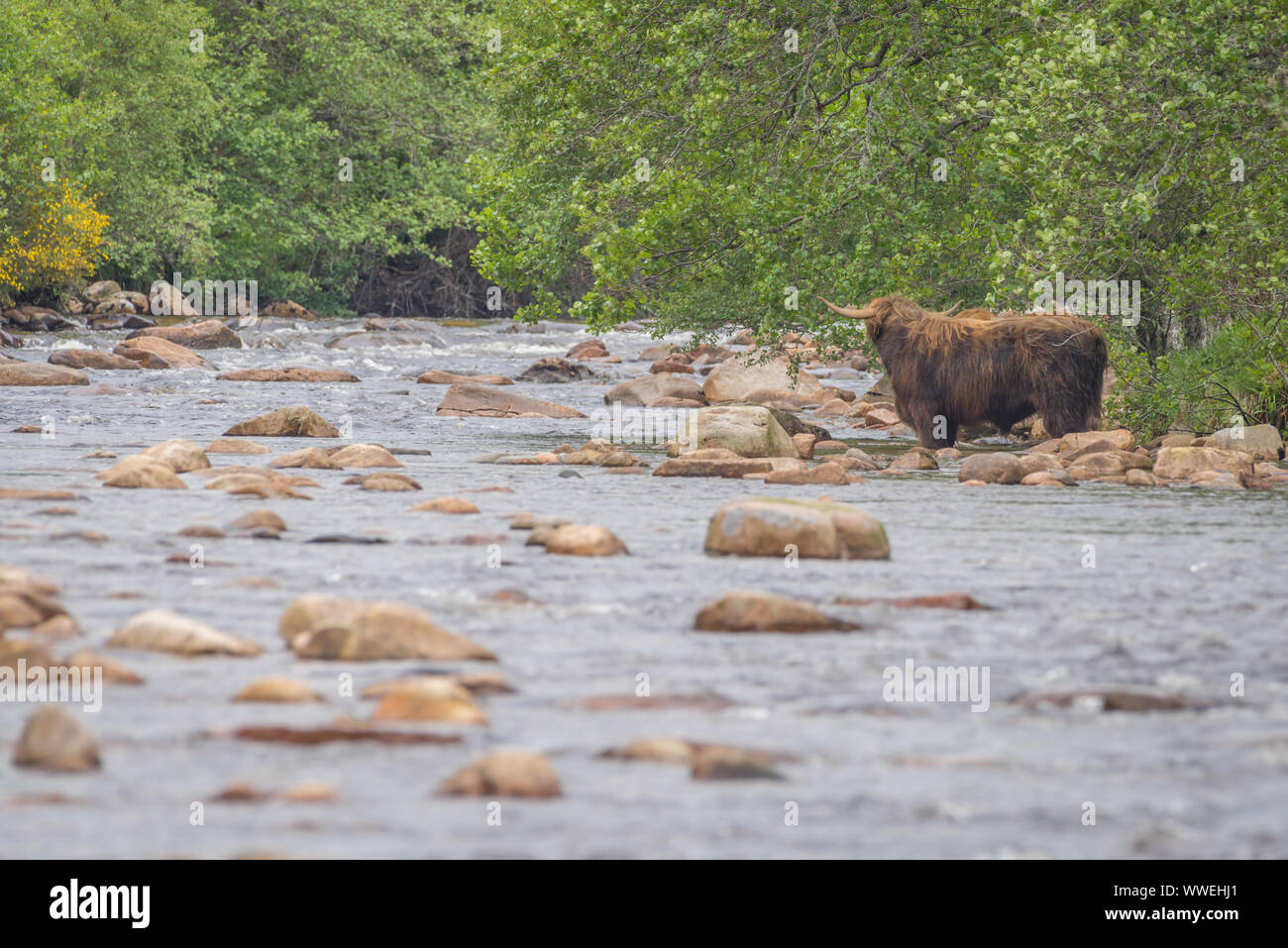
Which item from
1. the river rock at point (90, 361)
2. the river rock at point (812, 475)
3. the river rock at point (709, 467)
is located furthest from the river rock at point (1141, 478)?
the river rock at point (90, 361)

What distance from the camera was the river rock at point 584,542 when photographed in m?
7.21

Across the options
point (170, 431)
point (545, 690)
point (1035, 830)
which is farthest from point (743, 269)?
point (1035, 830)

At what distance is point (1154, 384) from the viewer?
13.8 m

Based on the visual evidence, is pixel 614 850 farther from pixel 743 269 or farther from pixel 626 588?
pixel 743 269

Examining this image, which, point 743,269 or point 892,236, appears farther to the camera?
point 743,269

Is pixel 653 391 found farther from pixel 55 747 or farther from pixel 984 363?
pixel 55 747

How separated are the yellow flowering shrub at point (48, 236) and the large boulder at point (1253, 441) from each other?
26043 mm

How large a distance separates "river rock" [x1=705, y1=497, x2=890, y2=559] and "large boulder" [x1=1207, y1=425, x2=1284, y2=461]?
6783mm

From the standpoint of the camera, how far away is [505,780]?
3.58 m

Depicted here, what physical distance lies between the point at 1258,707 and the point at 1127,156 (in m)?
8.11

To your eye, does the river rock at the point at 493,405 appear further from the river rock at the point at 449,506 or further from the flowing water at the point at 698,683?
the river rock at the point at 449,506

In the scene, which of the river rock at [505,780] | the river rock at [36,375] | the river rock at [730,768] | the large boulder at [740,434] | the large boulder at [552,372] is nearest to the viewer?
the river rock at [505,780]

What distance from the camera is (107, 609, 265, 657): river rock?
4867 millimetres

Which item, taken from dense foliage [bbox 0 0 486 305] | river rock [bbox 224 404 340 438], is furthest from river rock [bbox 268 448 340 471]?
dense foliage [bbox 0 0 486 305]
